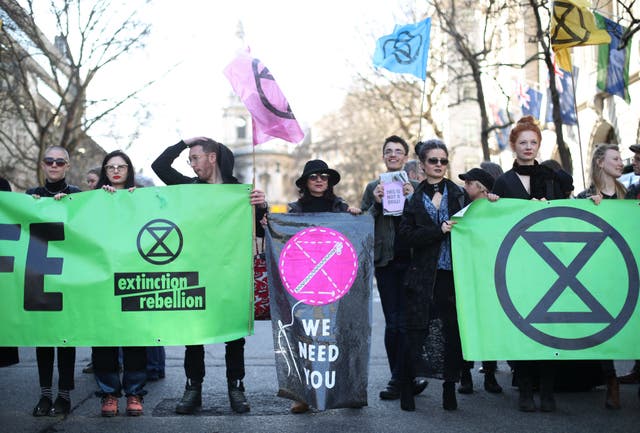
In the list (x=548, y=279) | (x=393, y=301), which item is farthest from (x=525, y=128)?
(x=393, y=301)

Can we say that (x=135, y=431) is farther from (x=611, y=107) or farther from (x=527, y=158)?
(x=611, y=107)

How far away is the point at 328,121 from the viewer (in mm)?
48469

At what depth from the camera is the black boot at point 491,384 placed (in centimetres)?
704

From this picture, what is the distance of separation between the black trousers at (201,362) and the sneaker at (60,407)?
99 centimetres

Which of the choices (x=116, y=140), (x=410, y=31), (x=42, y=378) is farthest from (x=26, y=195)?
(x=116, y=140)

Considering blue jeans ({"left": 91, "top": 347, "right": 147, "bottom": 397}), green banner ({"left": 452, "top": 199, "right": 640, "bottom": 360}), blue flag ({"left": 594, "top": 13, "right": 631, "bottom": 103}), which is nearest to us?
green banner ({"left": 452, "top": 199, "right": 640, "bottom": 360})

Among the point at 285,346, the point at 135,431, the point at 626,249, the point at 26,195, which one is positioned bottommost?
the point at 135,431

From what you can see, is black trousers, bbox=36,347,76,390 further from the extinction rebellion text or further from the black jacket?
the black jacket

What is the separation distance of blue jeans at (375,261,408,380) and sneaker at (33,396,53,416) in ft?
9.59

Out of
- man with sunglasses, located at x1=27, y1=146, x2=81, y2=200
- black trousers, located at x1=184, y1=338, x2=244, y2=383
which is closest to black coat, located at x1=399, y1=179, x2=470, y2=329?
black trousers, located at x1=184, y1=338, x2=244, y2=383

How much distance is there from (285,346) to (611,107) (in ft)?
56.5

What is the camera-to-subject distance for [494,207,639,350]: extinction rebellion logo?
5.94 meters

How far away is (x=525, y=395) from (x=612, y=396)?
766mm

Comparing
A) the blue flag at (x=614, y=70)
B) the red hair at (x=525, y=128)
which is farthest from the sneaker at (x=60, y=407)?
the blue flag at (x=614, y=70)
